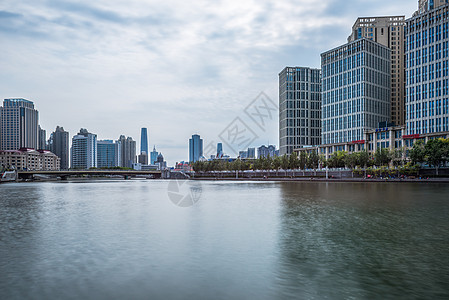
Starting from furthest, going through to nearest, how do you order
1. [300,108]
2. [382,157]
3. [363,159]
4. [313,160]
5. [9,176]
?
[300,108], [9,176], [313,160], [363,159], [382,157]

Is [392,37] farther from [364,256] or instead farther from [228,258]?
[228,258]

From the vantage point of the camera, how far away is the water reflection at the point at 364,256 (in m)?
12.6

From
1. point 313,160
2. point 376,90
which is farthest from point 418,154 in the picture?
point 376,90

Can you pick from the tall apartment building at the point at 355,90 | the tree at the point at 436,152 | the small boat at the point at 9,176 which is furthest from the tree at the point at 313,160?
the small boat at the point at 9,176

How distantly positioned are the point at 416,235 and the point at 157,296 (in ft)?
55.3

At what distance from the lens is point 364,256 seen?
54.5ft

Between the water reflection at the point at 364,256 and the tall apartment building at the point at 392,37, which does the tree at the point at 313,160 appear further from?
the water reflection at the point at 364,256

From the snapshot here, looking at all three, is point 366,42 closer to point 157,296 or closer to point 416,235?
point 416,235

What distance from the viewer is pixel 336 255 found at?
16.9 metres

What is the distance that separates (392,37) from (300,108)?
59225 millimetres

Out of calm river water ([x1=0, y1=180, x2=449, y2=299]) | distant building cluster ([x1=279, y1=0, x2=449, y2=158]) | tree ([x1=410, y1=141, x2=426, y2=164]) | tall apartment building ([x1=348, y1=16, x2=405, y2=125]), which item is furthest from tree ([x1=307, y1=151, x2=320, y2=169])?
calm river water ([x1=0, y1=180, x2=449, y2=299])

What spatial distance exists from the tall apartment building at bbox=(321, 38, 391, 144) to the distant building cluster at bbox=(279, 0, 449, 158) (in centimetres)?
42

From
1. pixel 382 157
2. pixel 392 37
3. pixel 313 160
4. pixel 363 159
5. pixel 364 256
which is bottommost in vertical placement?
pixel 364 256

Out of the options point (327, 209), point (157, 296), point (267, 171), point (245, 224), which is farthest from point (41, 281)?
point (267, 171)
